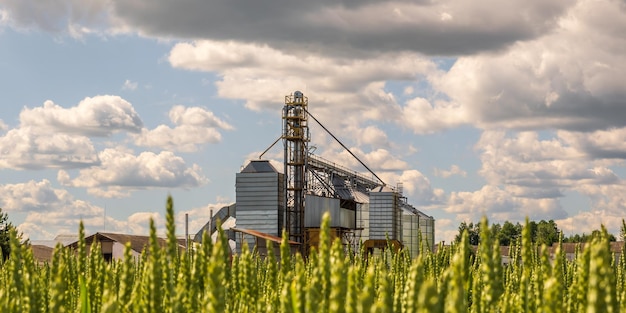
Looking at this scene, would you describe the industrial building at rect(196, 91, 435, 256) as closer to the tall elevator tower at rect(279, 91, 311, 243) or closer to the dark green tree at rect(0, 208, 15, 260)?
the tall elevator tower at rect(279, 91, 311, 243)

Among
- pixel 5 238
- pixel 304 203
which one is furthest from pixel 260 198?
pixel 5 238

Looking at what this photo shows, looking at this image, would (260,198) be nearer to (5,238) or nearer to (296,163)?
(296,163)

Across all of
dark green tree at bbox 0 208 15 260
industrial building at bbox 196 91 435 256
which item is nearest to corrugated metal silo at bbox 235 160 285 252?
industrial building at bbox 196 91 435 256

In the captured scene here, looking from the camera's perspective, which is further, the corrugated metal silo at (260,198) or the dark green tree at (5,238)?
the corrugated metal silo at (260,198)

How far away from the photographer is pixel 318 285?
2.69 m

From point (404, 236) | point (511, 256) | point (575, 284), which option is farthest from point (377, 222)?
point (575, 284)

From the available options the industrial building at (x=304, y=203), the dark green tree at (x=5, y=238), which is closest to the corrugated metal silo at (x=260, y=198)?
the industrial building at (x=304, y=203)

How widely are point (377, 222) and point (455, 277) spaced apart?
→ 61.4 m

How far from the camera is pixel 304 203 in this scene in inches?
2343

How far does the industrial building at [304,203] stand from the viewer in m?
58.2

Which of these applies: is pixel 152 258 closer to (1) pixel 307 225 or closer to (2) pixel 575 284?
(2) pixel 575 284

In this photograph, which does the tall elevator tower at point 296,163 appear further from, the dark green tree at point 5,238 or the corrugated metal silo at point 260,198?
the dark green tree at point 5,238

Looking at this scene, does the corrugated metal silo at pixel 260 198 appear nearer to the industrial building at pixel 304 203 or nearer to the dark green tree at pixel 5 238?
the industrial building at pixel 304 203

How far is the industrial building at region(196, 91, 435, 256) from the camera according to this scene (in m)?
58.2
